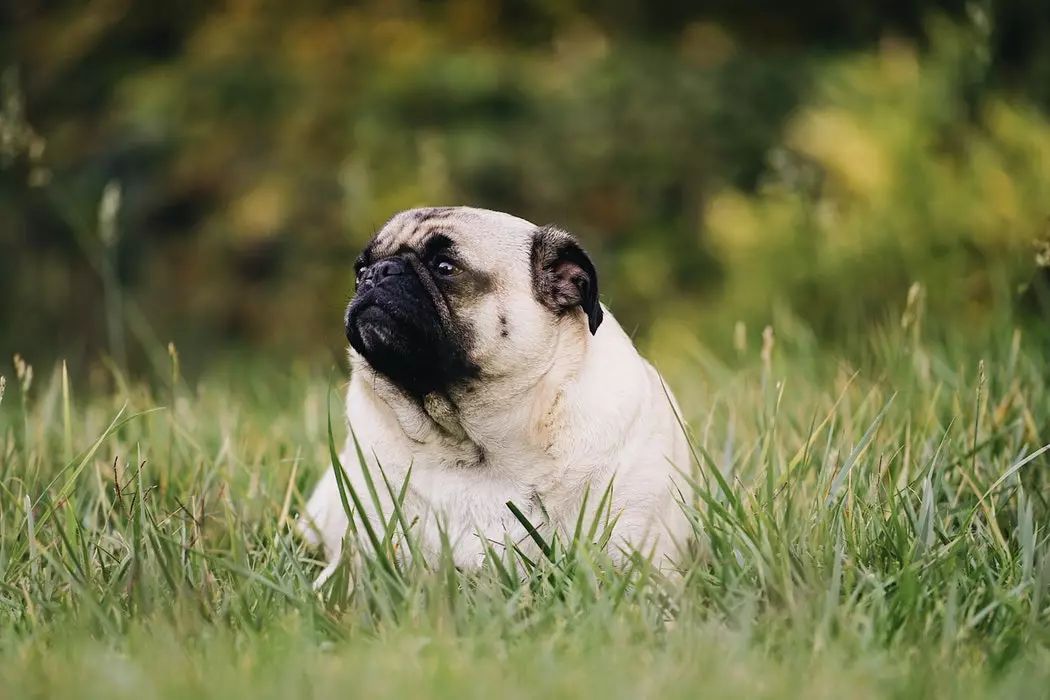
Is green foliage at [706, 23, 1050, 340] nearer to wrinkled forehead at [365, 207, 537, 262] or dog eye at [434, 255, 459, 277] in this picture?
wrinkled forehead at [365, 207, 537, 262]

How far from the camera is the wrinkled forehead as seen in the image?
11.5 feet

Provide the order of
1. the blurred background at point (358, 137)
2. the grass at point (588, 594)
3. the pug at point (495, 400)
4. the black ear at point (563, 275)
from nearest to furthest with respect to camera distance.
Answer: the grass at point (588, 594), the pug at point (495, 400), the black ear at point (563, 275), the blurred background at point (358, 137)

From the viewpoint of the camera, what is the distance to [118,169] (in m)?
10.2

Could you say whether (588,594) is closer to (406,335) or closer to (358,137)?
(406,335)

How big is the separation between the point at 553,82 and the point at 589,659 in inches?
313

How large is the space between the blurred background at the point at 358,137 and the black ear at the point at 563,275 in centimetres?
427

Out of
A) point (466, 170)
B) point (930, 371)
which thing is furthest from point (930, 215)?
point (466, 170)

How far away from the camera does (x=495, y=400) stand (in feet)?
11.0

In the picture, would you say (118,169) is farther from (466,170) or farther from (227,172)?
(466,170)

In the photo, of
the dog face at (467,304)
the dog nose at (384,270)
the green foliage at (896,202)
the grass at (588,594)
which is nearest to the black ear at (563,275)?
the dog face at (467,304)

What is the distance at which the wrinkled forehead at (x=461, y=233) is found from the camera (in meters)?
3.51

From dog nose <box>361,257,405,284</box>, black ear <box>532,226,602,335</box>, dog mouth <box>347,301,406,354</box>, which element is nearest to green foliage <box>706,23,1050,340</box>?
black ear <box>532,226,602,335</box>

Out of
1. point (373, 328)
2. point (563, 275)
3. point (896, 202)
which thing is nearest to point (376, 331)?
point (373, 328)

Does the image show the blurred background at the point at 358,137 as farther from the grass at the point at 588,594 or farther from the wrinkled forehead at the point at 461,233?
the grass at the point at 588,594
